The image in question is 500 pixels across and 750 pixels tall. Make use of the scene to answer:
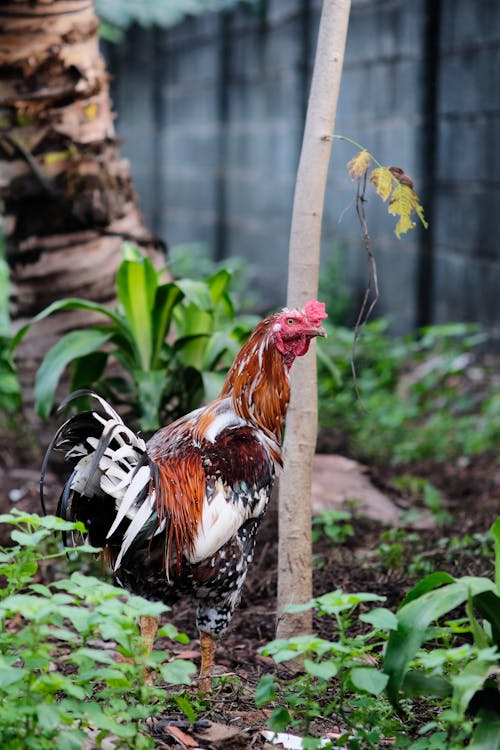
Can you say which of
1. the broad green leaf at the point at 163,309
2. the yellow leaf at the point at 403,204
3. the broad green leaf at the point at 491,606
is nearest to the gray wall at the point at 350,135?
the broad green leaf at the point at 163,309

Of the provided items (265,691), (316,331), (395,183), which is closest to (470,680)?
(265,691)

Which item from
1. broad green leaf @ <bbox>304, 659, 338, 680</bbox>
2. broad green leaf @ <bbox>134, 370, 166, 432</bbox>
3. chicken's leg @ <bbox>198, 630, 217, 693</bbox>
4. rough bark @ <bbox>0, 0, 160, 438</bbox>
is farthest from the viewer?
rough bark @ <bbox>0, 0, 160, 438</bbox>

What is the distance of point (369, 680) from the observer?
2416mm

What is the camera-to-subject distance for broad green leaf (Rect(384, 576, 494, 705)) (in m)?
2.53

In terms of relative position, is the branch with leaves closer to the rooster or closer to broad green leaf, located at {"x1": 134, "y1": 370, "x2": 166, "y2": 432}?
the rooster

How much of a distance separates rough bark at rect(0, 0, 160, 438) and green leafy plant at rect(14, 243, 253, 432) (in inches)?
16.4

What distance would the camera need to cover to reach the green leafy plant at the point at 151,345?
5.03 m

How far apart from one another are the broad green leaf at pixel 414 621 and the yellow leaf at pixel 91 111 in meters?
3.85

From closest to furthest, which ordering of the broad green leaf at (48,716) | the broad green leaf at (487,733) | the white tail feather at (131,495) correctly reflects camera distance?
the broad green leaf at (48,716)
the broad green leaf at (487,733)
the white tail feather at (131,495)

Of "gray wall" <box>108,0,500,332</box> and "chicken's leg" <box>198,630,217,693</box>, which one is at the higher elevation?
"gray wall" <box>108,0,500,332</box>

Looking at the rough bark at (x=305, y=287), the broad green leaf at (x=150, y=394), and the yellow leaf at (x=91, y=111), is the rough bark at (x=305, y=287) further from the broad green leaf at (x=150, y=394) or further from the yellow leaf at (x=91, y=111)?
the yellow leaf at (x=91, y=111)

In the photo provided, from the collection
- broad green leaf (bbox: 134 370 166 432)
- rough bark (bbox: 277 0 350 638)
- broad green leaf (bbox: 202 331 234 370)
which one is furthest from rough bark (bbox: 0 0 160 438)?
rough bark (bbox: 277 0 350 638)

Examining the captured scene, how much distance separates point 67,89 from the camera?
219 inches

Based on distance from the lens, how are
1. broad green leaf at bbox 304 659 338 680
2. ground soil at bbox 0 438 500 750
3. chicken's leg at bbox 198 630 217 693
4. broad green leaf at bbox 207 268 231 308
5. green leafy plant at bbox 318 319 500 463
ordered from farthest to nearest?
green leafy plant at bbox 318 319 500 463 → broad green leaf at bbox 207 268 231 308 → chicken's leg at bbox 198 630 217 693 → ground soil at bbox 0 438 500 750 → broad green leaf at bbox 304 659 338 680
